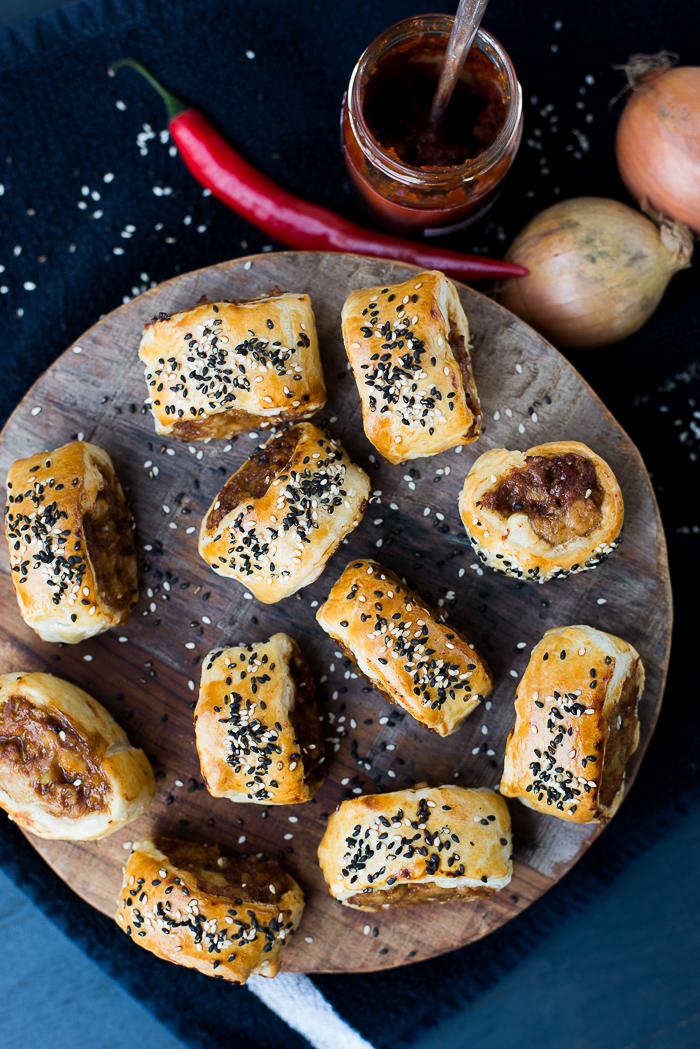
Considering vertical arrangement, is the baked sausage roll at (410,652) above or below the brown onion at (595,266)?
below

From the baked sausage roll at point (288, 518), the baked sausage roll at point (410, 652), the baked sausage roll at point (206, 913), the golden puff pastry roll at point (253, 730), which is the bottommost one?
the baked sausage roll at point (206, 913)

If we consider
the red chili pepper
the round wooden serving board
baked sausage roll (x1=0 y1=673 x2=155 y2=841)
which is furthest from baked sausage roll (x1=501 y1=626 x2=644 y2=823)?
the red chili pepper

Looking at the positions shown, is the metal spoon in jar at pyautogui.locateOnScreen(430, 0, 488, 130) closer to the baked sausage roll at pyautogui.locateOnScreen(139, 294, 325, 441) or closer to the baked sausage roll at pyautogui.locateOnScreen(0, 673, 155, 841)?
the baked sausage roll at pyautogui.locateOnScreen(139, 294, 325, 441)

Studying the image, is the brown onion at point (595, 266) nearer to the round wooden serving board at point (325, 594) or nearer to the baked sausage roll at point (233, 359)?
the round wooden serving board at point (325, 594)

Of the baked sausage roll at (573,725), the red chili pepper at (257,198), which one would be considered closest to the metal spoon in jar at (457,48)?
the red chili pepper at (257,198)

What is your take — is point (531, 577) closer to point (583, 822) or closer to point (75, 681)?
point (583, 822)

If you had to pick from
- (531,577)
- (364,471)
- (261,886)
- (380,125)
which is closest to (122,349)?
(364,471)

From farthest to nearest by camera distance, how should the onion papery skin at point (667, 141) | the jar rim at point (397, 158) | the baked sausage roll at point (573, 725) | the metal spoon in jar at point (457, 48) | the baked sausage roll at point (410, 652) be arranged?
the onion papery skin at point (667, 141)
the baked sausage roll at point (410, 652)
the baked sausage roll at point (573, 725)
the jar rim at point (397, 158)
the metal spoon in jar at point (457, 48)
